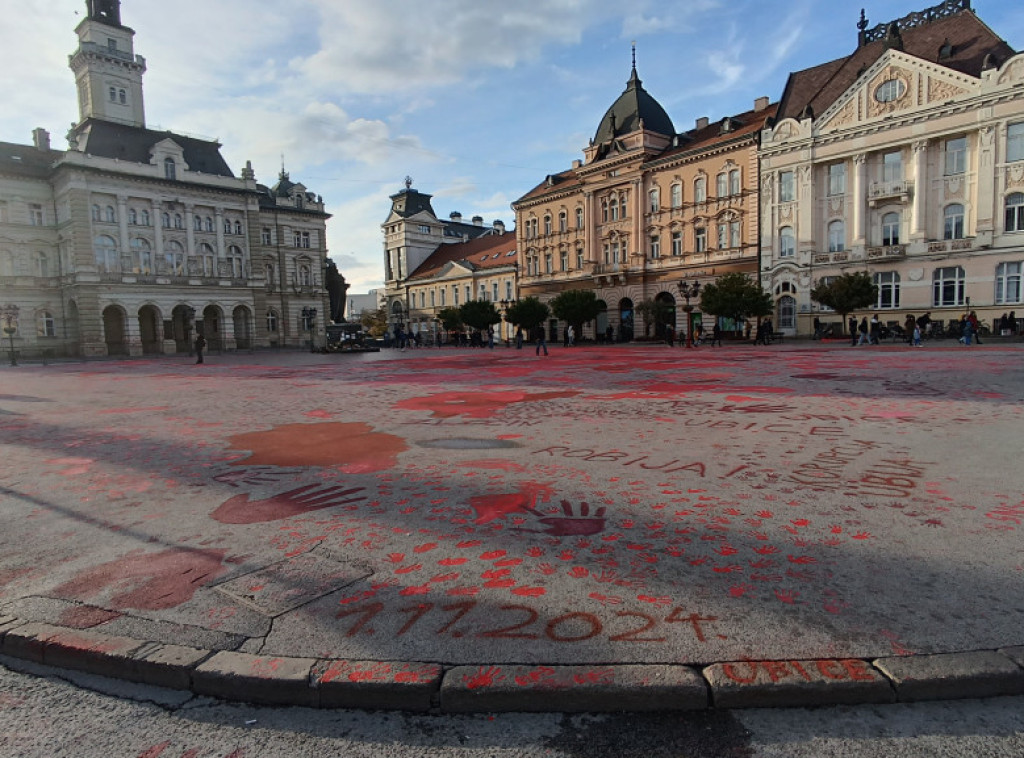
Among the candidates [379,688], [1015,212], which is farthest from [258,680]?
[1015,212]

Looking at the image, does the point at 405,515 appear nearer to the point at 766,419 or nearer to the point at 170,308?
the point at 766,419

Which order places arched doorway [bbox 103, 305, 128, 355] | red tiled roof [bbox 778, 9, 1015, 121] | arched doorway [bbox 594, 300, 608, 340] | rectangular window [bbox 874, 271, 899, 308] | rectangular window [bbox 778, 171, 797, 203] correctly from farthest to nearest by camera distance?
arched doorway [bbox 103, 305, 128, 355] < arched doorway [bbox 594, 300, 608, 340] < rectangular window [bbox 778, 171, 797, 203] < rectangular window [bbox 874, 271, 899, 308] < red tiled roof [bbox 778, 9, 1015, 121]

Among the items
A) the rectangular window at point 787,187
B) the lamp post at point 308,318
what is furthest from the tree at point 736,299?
the lamp post at point 308,318

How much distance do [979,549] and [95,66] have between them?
77517 mm

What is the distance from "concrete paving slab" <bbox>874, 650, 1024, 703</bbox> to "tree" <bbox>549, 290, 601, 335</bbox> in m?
48.3

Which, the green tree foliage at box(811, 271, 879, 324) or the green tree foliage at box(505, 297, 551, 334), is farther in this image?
the green tree foliage at box(505, 297, 551, 334)

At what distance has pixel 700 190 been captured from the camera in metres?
47.9

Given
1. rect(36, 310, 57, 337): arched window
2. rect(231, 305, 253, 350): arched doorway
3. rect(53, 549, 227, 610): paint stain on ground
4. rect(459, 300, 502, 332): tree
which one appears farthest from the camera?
rect(231, 305, 253, 350): arched doorway

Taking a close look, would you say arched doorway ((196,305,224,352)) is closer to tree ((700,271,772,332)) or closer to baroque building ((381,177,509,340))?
baroque building ((381,177,509,340))

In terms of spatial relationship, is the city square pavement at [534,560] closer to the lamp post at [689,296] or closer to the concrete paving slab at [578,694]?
the concrete paving slab at [578,694]

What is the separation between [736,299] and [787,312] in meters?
8.85

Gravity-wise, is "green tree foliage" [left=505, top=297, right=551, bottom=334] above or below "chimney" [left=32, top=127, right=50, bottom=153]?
below

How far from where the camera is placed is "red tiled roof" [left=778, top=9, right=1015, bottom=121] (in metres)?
36.5

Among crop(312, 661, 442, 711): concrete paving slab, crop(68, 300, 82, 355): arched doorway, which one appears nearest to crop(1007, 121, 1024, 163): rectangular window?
crop(312, 661, 442, 711): concrete paving slab
